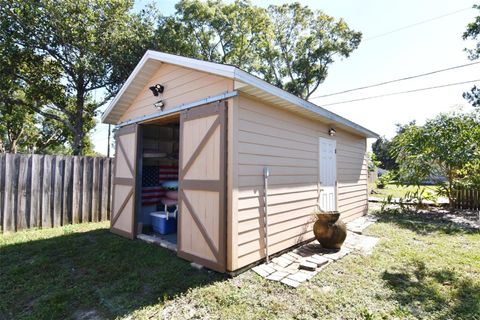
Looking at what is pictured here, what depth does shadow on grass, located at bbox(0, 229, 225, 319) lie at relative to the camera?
9.38 feet

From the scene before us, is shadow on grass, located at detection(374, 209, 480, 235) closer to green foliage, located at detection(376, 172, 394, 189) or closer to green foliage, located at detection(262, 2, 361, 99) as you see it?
green foliage, located at detection(376, 172, 394, 189)

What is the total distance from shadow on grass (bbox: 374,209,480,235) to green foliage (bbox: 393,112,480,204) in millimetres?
1161

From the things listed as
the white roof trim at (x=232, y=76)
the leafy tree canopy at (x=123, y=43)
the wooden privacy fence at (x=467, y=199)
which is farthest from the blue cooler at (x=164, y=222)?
the wooden privacy fence at (x=467, y=199)

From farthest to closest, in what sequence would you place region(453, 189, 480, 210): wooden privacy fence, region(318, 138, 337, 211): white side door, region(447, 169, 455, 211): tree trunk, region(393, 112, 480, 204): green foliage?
region(453, 189, 480, 210): wooden privacy fence → region(447, 169, 455, 211): tree trunk → region(393, 112, 480, 204): green foliage → region(318, 138, 337, 211): white side door

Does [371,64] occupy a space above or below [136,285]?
above

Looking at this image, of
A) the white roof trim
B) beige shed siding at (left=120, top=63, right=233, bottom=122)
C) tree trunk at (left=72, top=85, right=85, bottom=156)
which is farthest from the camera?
tree trunk at (left=72, top=85, right=85, bottom=156)

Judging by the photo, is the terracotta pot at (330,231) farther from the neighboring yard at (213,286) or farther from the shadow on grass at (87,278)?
the shadow on grass at (87,278)

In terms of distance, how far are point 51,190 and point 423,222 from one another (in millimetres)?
9804

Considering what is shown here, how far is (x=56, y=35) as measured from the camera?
10.6m

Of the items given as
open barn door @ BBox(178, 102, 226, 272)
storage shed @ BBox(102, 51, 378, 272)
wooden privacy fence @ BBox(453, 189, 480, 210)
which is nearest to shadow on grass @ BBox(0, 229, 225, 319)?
open barn door @ BBox(178, 102, 226, 272)

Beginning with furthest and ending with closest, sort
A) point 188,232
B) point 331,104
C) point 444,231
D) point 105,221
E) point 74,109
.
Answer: point 331,104
point 74,109
point 105,221
point 444,231
point 188,232

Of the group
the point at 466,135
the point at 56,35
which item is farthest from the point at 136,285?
the point at 56,35

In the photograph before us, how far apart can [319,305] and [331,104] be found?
14.1m

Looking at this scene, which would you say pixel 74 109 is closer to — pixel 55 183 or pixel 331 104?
pixel 55 183
